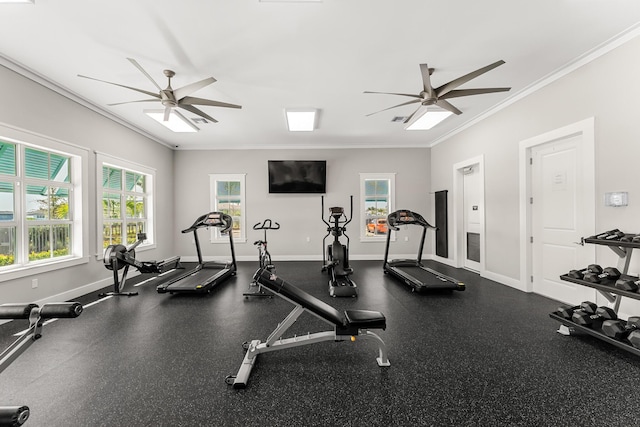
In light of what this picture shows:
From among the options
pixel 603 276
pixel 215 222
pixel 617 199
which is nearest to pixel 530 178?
pixel 617 199

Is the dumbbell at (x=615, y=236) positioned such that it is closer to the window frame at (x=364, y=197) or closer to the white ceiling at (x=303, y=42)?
the white ceiling at (x=303, y=42)

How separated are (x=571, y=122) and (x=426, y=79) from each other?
2.09m

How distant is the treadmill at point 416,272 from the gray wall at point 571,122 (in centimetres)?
115

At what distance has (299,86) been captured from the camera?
3.80 metres

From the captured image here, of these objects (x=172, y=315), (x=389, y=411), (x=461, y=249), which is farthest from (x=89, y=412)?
(x=461, y=249)

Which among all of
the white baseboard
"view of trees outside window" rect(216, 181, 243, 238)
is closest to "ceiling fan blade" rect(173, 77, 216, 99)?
"view of trees outside window" rect(216, 181, 243, 238)

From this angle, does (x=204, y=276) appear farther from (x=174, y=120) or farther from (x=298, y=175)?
(x=298, y=175)

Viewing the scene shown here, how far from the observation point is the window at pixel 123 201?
Answer: 15.6 ft

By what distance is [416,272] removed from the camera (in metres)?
4.94

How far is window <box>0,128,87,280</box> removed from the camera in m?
3.24

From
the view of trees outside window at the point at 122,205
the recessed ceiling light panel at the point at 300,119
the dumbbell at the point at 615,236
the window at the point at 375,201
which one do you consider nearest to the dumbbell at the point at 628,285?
the dumbbell at the point at 615,236

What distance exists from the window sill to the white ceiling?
260 cm

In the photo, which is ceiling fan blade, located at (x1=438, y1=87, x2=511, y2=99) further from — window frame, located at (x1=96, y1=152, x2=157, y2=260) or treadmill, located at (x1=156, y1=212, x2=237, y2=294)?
window frame, located at (x1=96, y1=152, x2=157, y2=260)

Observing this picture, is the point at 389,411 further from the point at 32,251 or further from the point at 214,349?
the point at 32,251
